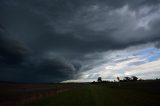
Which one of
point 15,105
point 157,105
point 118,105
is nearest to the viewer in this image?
point 157,105

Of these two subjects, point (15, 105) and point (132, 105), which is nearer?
point (132, 105)

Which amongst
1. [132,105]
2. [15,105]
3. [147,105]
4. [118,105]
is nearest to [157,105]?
[147,105]

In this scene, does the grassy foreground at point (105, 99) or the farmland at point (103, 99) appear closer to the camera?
the grassy foreground at point (105, 99)

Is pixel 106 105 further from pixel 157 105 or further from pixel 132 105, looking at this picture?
pixel 157 105

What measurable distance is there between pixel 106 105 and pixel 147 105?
409 centimetres

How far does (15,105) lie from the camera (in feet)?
92.5

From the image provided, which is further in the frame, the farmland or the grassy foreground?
the farmland

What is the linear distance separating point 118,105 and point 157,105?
3.81 meters

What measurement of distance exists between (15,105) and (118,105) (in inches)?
543

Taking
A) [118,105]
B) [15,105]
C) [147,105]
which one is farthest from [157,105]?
[15,105]

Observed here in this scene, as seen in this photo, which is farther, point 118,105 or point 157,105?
point 118,105

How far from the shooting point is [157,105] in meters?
20.9

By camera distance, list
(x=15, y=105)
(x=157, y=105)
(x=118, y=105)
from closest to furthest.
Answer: (x=157, y=105) → (x=118, y=105) → (x=15, y=105)

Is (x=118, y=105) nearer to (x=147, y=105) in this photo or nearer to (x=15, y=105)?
(x=147, y=105)
